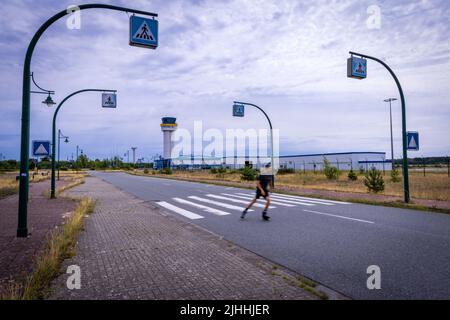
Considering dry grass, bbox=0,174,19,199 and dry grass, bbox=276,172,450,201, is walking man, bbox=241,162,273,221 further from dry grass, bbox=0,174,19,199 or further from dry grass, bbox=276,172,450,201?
dry grass, bbox=0,174,19,199

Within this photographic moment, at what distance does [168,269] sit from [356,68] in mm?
11415

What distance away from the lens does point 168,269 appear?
16.1 feet

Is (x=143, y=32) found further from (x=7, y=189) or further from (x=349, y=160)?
(x=349, y=160)

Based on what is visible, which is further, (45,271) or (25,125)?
(25,125)

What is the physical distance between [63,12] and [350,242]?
8.39 metres

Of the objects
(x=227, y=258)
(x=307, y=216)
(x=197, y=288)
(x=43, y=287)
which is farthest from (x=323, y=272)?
(x=307, y=216)

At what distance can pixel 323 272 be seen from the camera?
4844 millimetres

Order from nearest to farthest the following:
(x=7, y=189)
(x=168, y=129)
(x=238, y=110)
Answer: (x=7, y=189) < (x=238, y=110) < (x=168, y=129)

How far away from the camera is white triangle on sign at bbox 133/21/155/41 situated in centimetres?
763

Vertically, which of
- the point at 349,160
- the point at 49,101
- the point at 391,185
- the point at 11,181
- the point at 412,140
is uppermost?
the point at 49,101

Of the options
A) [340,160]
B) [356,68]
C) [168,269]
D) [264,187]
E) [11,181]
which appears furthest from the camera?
[340,160]

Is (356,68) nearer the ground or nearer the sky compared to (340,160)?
nearer the sky

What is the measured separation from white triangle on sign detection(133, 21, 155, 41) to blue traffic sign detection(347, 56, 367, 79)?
840 cm

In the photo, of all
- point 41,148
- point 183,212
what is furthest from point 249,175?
point 41,148
